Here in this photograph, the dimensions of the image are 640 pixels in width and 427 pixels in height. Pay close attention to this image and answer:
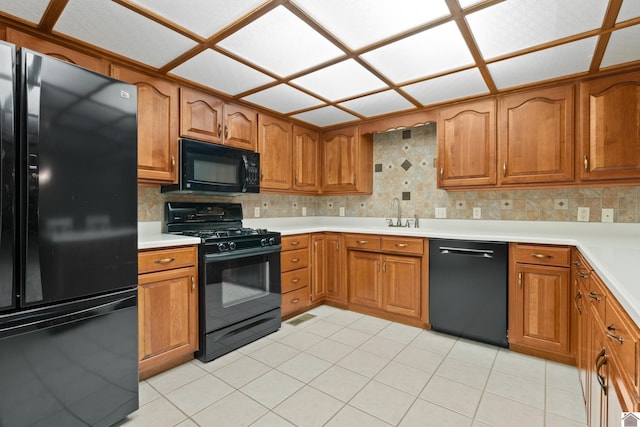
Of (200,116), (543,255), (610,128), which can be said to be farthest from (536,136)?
(200,116)

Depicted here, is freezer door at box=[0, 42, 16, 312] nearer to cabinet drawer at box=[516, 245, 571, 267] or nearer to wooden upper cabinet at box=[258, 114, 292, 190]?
wooden upper cabinet at box=[258, 114, 292, 190]

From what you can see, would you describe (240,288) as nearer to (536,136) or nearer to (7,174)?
(7,174)

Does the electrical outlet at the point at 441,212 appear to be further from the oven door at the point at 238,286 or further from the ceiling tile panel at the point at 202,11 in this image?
the ceiling tile panel at the point at 202,11

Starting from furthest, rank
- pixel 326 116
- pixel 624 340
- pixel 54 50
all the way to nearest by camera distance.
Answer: pixel 326 116, pixel 54 50, pixel 624 340

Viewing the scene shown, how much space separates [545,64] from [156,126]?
9.48 feet

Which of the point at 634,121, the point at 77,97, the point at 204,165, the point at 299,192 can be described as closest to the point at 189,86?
the point at 204,165

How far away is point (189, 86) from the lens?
2561mm

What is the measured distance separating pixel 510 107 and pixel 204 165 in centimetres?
270

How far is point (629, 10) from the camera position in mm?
1596

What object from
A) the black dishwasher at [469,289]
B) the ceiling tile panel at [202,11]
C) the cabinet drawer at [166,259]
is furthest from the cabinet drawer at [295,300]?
the ceiling tile panel at [202,11]

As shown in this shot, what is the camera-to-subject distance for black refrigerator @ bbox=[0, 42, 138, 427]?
50.3 inches

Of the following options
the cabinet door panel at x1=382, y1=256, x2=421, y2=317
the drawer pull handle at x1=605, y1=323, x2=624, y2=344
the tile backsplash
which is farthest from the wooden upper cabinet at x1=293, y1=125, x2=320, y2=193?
the drawer pull handle at x1=605, y1=323, x2=624, y2=344

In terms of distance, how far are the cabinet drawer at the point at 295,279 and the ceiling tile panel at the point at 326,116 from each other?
1684 millimetres

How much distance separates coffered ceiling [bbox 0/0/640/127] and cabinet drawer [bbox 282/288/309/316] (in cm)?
197
